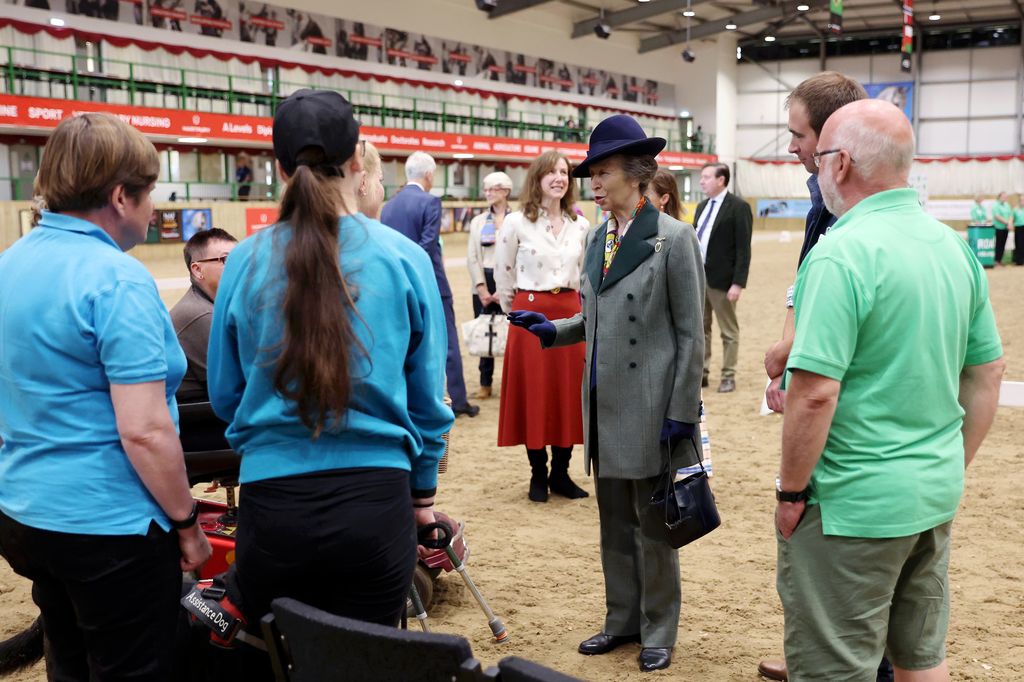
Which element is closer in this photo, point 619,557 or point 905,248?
point 905,248

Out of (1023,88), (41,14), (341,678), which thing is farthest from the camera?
(1023,88)

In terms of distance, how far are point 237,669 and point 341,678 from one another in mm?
682

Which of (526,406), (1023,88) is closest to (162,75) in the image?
(526,406)

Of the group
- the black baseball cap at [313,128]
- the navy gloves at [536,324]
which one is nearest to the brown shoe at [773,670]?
the navy gloves at [536,324]

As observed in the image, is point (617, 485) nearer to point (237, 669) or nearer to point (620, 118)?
point (620, 118)

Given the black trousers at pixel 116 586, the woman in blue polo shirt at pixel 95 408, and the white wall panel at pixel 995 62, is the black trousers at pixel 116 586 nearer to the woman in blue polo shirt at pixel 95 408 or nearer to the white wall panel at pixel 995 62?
the woman in blue polo shirt at pixel 95 408

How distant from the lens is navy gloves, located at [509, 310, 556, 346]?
3037mm

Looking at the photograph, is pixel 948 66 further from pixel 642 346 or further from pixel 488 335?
pixel 642 346

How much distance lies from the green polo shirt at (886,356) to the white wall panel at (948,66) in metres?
36.5

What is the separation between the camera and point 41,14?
2052 cm

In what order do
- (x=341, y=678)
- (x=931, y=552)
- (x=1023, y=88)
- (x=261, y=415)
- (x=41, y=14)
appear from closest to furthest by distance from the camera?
(x=341, y=678) < (x=261, y=415) < (x=931, y=552) < (x=41, y=14) < (x=1023, y=88)

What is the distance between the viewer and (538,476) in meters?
4.96

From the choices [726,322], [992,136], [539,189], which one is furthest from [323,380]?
[992,136]

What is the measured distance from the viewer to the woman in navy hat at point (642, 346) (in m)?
2.99
